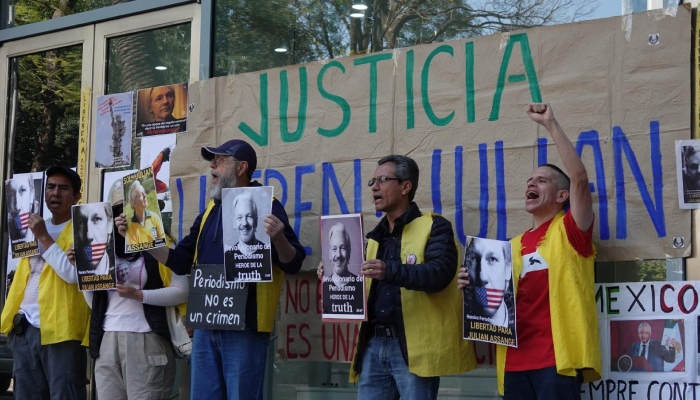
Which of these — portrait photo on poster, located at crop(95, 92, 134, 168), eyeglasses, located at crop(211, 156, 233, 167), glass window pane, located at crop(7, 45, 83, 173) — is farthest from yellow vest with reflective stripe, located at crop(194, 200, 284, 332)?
glass window pane, located at crop(7, 45, 83, 173)

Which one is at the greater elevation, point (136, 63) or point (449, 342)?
point (136, 63)

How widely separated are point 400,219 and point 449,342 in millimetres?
646

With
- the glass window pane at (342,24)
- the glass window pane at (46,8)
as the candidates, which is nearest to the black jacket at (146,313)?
the glass window pane at (342,24)

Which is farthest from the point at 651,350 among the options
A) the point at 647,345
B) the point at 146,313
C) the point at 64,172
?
the point at 64,172

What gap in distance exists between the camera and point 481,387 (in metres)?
5.38

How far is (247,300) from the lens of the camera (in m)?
5.07

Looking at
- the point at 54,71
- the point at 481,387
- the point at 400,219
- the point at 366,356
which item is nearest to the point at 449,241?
the point at 400,219

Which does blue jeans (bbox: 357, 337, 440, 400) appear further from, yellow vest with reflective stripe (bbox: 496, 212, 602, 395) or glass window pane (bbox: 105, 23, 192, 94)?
glass window pane (bbox: 105, 23, 192, 94)

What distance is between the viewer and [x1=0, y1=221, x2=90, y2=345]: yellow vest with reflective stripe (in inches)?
232

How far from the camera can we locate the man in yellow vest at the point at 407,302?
14.8 feet

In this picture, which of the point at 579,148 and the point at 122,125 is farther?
the point at 122,125

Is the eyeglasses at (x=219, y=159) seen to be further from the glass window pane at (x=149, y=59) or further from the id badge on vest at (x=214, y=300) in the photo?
the glass window pane at (x=149, y=59)

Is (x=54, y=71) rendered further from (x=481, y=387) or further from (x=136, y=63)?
(x=481, y=387)

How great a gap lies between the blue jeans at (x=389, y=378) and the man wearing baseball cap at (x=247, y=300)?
0.62 m
